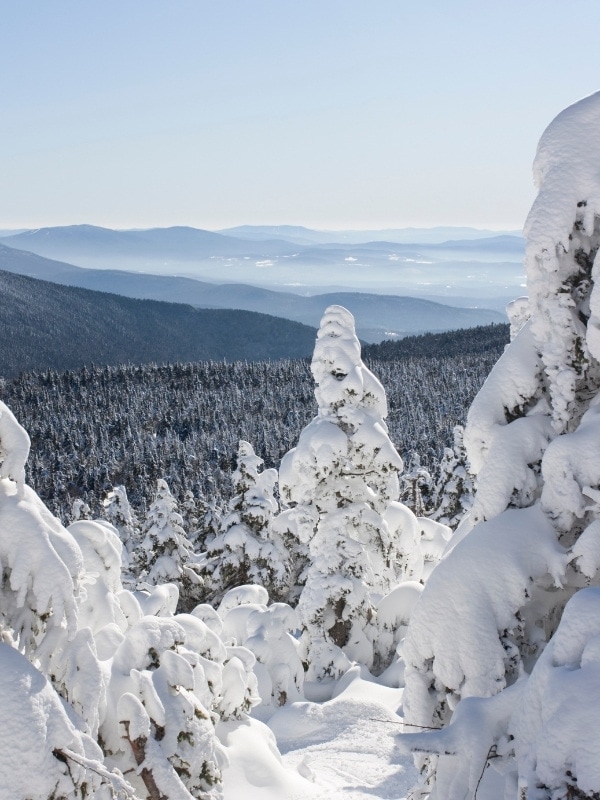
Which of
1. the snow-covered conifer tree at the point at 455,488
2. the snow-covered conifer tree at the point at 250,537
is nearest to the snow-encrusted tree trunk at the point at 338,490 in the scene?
the snow-covered conifer tree at the point at 250,537

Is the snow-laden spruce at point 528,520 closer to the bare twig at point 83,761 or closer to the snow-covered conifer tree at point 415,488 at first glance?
the bare twig at point 83,761

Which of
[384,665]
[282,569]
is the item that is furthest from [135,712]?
[282,569]

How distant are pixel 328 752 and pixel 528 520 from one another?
11.6m

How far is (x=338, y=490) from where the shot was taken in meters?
20.7

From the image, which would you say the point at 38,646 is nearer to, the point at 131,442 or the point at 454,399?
the point at 131,442

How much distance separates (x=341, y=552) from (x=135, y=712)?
41.9 ft

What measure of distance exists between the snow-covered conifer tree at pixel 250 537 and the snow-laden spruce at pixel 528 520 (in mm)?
21743

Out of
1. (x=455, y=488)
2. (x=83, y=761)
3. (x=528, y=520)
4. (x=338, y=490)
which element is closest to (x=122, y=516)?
(x=455, y=488)

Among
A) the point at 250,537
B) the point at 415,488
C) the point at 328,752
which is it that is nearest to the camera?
the point at 328,752

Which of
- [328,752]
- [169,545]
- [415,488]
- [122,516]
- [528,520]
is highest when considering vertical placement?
[528,520]

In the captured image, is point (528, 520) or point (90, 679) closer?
point (528, 520)

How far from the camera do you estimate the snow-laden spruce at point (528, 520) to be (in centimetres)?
578

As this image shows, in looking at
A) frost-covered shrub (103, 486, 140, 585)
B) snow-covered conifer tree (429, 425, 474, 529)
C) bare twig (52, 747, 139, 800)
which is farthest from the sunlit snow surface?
frost-covered shrub (103, 486, 140, 585)

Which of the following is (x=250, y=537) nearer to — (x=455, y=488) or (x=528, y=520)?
(x=455, y=488)
